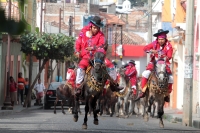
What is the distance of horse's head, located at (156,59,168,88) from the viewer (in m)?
14.4

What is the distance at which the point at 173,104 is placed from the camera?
3953 centimetres

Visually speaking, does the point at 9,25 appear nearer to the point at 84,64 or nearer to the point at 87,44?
the point at 84,64

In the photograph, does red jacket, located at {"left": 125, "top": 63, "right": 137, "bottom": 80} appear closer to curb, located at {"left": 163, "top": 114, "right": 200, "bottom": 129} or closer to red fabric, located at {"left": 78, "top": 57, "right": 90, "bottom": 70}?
curb, located at {"left": 163, "top": 114, "right": 200, "bottom": 129}

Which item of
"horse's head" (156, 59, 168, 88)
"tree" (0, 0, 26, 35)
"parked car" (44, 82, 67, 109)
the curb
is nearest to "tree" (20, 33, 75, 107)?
"parked car" (44, 82, 67, 109)

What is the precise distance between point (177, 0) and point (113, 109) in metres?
14.4

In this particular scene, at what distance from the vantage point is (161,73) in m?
14.4

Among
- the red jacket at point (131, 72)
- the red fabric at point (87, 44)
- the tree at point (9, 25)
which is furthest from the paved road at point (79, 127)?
the tree at point (9, 25)

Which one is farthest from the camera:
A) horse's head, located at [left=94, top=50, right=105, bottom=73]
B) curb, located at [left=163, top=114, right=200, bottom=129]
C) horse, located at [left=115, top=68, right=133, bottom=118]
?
horse, located at [left=115, top=68, right=133, bottom=118]

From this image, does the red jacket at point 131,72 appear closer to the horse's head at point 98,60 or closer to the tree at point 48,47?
the horse's head at point 98,60

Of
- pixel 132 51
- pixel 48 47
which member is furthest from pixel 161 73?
pixel 132 51

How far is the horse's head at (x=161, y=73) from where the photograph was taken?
1438cm

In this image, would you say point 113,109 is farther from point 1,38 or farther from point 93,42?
point 1,38

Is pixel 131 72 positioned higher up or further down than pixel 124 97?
higher up

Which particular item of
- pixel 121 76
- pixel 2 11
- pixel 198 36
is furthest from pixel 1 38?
pixel 198 36
